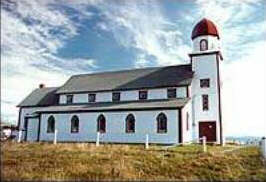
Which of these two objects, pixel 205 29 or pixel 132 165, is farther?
pixel 205 29

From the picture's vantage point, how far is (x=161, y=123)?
26.7m

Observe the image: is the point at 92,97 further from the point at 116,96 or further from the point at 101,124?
the point at 101,124

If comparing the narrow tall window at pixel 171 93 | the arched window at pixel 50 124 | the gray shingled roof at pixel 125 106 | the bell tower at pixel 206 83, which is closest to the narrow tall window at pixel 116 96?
the gray shingled roof at pixel 125 106

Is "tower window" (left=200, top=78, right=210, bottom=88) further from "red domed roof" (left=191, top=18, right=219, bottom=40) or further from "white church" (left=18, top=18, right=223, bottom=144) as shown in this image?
"red domed roof" (left=191, top=18, right=219, bottom=40)

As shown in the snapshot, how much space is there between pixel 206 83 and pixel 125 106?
7.08 m

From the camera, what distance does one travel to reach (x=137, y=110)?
2759cm

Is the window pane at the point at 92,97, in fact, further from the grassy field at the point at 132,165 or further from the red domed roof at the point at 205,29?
the grassy field at the point at 132,165

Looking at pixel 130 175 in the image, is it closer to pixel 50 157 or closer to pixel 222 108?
pixel 50 157

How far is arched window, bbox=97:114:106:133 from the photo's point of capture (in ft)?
95.5

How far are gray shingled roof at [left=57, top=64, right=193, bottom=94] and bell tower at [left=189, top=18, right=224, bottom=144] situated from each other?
3.68 ft

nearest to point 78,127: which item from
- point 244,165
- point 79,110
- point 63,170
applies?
point 79,110

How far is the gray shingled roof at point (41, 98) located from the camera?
36.7m

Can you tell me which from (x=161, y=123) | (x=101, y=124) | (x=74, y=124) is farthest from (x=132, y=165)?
(x=74, y=124)

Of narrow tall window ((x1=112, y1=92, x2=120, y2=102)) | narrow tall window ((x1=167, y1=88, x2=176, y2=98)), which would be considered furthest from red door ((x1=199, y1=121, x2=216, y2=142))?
narrow tall window ((x1=112, y1=92, x2=120, y2=102))
